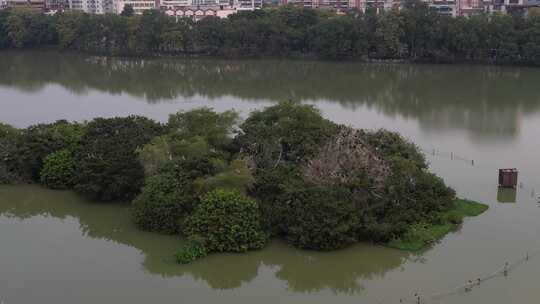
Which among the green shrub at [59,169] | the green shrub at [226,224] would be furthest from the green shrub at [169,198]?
the green shrub at [59,169]

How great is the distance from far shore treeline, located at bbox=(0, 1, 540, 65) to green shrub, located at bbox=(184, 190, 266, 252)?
71.4ft

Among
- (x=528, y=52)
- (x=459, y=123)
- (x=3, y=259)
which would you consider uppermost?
(x=528, y=52)

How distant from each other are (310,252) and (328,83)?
1617cm

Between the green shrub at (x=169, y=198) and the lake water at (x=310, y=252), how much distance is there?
267 mm

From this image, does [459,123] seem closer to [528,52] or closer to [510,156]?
[510,156]

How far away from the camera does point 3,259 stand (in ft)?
35.0

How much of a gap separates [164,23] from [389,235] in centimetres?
2616

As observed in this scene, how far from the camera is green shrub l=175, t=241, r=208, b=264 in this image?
33.6 feet

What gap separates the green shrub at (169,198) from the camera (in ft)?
36.4

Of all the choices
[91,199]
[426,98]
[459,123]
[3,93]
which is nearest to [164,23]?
[3,93]

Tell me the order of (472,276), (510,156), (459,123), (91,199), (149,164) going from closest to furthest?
(472,276), (149,164), (91,199), (510,156), (459,123)

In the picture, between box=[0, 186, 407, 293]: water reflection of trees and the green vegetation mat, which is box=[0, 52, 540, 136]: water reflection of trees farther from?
box=[0, 186, 407, 293]: water reflection of trees

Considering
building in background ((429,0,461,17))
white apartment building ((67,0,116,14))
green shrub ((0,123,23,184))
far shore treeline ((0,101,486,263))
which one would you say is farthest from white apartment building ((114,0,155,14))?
far shore treeline ((0,101,486,263))

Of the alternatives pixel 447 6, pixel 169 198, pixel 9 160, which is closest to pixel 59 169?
pixel 9 160
